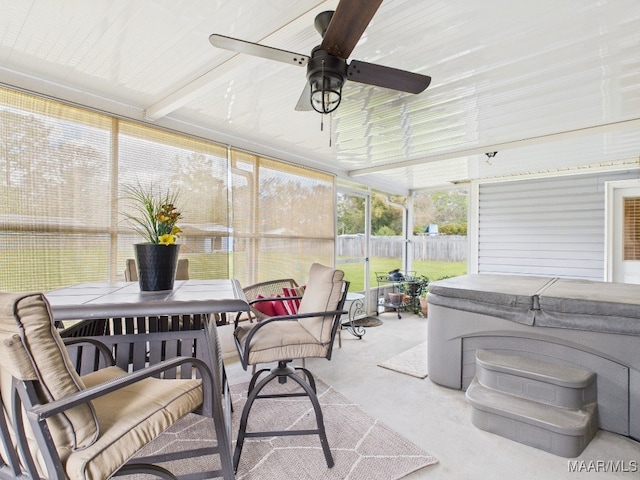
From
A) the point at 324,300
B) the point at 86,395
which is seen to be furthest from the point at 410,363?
the point at 86,395

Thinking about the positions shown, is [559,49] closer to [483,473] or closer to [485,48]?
[485,48]

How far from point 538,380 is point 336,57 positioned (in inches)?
95.2

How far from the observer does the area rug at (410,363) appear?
3311mm

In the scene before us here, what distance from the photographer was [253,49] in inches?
61.6

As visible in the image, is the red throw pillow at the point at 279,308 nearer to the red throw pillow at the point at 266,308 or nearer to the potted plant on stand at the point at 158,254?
the red throw pillow at the point at 266,308

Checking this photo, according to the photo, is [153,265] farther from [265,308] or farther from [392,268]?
[392,268]

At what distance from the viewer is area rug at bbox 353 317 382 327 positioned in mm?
5270

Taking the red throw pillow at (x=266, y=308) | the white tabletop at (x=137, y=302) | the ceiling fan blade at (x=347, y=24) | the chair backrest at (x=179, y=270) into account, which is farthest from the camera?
the red throw pillow at (x=266, y=308)

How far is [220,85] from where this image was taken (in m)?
2.50

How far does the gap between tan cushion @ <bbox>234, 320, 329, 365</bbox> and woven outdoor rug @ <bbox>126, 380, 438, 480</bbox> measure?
59 cm

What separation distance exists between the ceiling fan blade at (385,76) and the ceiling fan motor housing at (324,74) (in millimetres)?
65

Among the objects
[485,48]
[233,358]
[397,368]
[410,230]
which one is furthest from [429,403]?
[410,230]

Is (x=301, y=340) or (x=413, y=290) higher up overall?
(x=301, y=340)

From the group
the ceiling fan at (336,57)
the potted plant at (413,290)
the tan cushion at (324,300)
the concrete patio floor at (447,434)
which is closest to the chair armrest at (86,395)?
the tan cushion at (324,300)
